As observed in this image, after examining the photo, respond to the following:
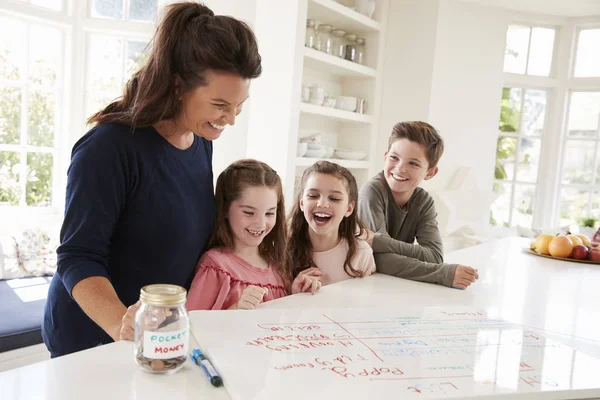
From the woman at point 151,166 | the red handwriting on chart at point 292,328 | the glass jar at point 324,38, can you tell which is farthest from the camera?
the glass jar at point 324,38

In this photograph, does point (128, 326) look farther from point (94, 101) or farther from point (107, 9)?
point (107, 9)

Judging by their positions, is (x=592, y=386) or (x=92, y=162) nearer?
(x=592, y=386)

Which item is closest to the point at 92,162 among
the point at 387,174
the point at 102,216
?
the point at 102,216

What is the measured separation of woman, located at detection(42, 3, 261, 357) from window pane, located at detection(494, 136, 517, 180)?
474 centimetres

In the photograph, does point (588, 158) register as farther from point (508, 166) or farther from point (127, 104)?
point (127, 104)

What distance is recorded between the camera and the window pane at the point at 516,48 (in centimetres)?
534

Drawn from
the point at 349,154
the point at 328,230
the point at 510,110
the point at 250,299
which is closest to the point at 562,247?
the point at 328,230

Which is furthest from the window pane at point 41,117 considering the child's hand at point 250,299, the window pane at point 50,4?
the child's hand at point 250,299

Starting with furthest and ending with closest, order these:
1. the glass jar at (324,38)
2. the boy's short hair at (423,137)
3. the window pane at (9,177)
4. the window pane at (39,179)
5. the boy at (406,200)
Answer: the glass jar at (324,38)
the window pane at (39,179)
the window pane at (9,177)
the boy's short hair at (423,137)
the boy at (406,200)

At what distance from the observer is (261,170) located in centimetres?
148

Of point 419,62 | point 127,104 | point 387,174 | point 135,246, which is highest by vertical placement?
point 419,62

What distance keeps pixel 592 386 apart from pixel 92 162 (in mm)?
980

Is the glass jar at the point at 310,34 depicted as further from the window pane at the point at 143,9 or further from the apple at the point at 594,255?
the apple at the point at 594,255

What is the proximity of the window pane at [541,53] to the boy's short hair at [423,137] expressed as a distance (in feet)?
13.1
